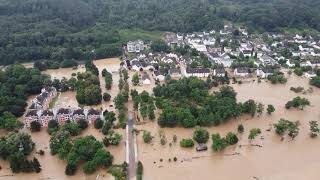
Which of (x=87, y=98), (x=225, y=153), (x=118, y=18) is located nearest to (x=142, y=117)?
(x=87, y=98)

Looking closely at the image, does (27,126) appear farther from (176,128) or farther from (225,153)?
(225,153)

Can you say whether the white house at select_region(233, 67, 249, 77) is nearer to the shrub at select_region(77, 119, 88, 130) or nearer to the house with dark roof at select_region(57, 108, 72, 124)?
the shrub at select_region(77, 119, 88, 130)

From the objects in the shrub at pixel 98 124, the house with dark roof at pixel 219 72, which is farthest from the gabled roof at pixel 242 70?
the shrub at pixel 98 124

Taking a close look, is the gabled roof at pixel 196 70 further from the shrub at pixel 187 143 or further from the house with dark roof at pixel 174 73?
the shrub at pixel 187 143

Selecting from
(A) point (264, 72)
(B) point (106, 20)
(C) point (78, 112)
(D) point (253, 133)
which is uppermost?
(B) point (106, 20)

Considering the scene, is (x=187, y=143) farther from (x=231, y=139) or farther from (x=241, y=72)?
(x=241, y=72)

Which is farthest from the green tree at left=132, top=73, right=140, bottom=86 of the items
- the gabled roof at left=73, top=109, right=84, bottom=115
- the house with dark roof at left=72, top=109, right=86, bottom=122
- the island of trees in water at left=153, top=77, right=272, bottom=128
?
the house with dark roof at left=72, top=109, right=86, bottom=122

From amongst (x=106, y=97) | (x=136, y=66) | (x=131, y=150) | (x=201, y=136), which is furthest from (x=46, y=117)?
(x=136, y=66)
